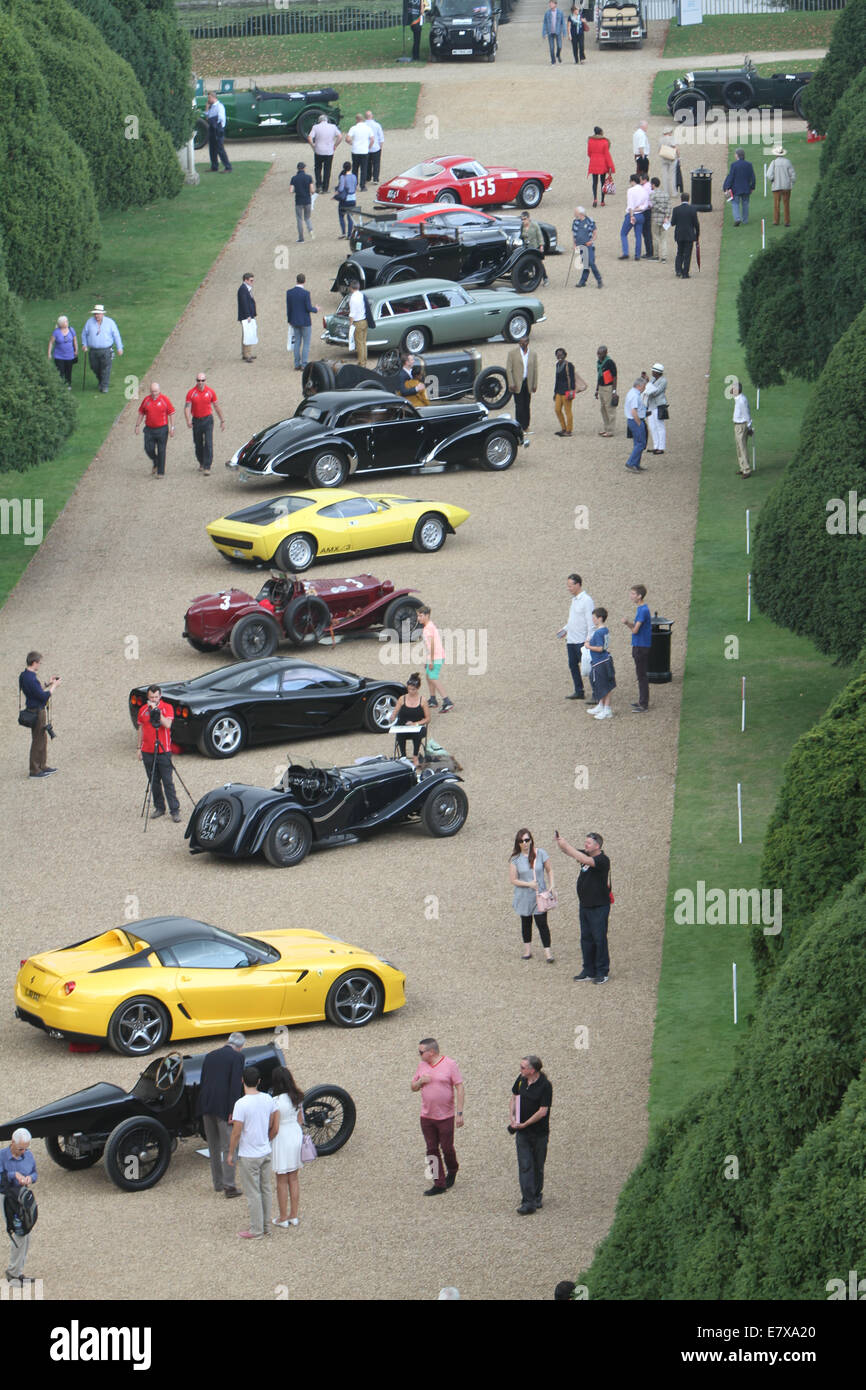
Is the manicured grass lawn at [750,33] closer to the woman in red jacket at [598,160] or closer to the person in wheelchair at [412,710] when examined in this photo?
the woman in red jacket at [598,160]

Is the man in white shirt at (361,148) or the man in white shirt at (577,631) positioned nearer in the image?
the man in white shirt at (577,631)

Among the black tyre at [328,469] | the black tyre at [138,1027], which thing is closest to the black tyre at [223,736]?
the black tyre at [138,1027]

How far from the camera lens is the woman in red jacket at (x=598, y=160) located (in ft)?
152

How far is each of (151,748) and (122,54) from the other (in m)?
29.5

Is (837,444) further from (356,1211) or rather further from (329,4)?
(329,4)

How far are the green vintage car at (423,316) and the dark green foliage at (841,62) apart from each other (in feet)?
29.6

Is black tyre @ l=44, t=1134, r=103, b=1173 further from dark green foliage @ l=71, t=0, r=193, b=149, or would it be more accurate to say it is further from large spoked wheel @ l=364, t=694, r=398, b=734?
dark green foliage @ l=71, t=0, r=193, b=149

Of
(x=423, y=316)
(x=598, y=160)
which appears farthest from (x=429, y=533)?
(x=598, y=160)

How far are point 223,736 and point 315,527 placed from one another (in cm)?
614

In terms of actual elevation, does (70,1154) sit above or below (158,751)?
below

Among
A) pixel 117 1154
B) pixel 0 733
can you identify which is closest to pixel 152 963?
pixel 117 1154

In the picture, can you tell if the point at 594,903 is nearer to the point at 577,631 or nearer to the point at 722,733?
the point at 722,733

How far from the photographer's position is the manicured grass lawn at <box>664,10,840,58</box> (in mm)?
61000

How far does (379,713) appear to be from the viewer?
24.0 metres
